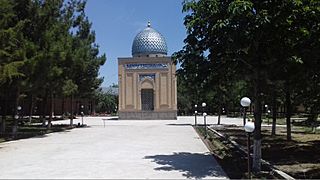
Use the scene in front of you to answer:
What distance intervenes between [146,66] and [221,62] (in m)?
46.1

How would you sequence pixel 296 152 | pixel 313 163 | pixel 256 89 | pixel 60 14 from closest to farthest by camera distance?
pixel 256 89 < pixel 313 163 < pixel 296 152 < pixel 60 14

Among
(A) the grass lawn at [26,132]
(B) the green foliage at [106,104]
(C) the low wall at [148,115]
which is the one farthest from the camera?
(B) the green foliage at [106,104]

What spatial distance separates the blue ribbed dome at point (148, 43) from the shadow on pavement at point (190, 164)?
43.3 metres

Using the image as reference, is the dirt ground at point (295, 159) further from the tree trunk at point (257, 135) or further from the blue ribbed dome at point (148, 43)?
the blue ribbed dome at point (148, 43)

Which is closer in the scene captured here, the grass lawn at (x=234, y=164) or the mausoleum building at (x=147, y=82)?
the grass lawn at (x=234, y=164)

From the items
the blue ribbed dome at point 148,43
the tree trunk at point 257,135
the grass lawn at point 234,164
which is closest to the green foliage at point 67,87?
the grass lawn at point 234,164

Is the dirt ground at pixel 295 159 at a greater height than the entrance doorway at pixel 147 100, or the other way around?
the entrance doorway at pixel 147 100

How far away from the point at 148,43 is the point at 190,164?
4686 centimetres

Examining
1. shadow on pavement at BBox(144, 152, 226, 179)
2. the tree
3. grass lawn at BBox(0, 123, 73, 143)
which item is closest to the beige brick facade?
grass lawn at BBox(0, 123, 73, 143)

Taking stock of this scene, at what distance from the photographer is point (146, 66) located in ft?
194

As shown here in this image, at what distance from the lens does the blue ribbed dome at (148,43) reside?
5972 cm

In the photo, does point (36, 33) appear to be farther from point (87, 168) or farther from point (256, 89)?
point (256, 89)

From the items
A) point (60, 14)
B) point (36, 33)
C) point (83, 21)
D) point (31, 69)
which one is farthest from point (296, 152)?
point (83, 21)

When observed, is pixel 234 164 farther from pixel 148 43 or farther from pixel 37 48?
pixel 148 43
